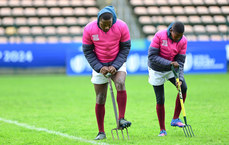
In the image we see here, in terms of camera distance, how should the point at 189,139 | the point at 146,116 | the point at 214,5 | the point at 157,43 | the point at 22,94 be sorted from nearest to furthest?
1. the point at 189,139
2. the point at 157,43
3. the point at 146,116
4. the point at 22,94
5. the point at 214,5

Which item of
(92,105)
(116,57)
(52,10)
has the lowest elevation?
(92,105)

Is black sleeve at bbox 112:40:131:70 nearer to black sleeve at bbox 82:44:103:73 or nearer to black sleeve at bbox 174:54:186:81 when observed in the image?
black sleeve at bbox 82:44:103:73

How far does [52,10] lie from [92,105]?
1627 centimetres

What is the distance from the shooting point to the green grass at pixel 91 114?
622cm

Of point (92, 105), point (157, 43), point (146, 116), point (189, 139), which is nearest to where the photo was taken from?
point (189, 139)

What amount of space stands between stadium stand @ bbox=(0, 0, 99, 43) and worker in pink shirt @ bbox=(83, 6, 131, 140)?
1816 cm

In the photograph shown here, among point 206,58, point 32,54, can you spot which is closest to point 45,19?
point 32,54

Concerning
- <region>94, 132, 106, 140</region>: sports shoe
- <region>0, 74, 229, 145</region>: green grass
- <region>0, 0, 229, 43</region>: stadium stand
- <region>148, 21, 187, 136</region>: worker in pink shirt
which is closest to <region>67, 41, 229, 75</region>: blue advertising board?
<region>0, 0, 229, 43</region>: stadium stand

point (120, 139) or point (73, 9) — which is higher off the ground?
point (73, 9)

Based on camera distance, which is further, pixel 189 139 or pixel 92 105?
pixel 92 105

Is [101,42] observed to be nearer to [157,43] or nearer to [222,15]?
[157,43]

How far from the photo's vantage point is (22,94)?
13.3m

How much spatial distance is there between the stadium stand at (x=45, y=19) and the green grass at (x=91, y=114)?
9.19 m

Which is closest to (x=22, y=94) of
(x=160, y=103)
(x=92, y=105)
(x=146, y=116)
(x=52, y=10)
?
(x=92, y=105)
